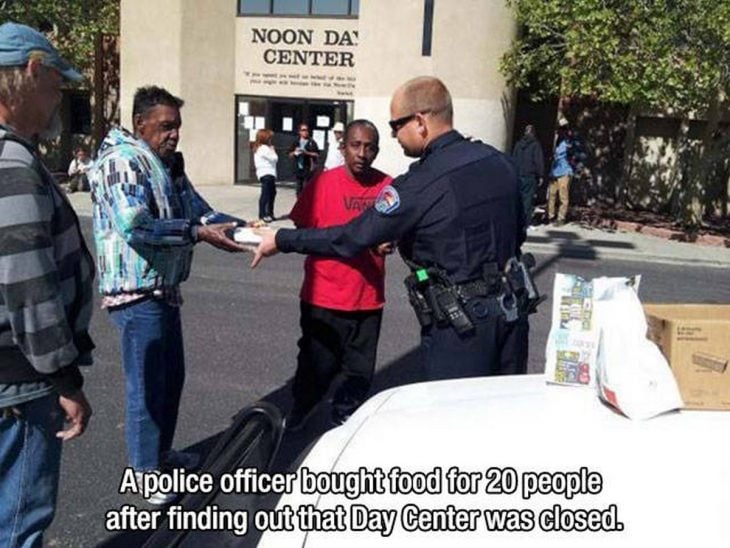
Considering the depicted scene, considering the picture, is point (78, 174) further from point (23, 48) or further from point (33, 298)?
point (33, 298)

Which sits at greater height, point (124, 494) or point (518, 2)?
point (518, 2)

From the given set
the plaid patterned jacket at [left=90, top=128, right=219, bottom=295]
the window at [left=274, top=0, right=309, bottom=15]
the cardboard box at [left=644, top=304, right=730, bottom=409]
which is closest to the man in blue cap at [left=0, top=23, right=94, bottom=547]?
the plaid patterned jacket at [left=90, top=128, right=219, bottom=295]

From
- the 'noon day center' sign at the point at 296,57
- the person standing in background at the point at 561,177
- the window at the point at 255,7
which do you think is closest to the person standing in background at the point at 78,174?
the 'noon day center' sign at the point at 296,57

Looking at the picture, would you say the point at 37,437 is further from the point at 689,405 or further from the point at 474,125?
the point at 474,125

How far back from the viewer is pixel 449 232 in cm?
300

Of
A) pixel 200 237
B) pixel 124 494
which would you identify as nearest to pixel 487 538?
pixel 200 237

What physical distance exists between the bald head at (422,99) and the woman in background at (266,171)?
35.7 ft

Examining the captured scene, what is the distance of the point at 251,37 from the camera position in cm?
2012

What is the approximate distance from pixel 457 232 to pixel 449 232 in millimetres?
31

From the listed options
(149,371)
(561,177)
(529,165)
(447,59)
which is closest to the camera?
(149,371)

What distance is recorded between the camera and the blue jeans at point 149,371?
336 cm

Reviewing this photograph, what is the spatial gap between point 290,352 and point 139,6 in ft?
52.3

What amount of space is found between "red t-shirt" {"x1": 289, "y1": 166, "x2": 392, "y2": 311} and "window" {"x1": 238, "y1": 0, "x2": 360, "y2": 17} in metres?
15.9

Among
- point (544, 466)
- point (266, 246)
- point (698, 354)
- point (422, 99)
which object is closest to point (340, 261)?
point (266, 246)
